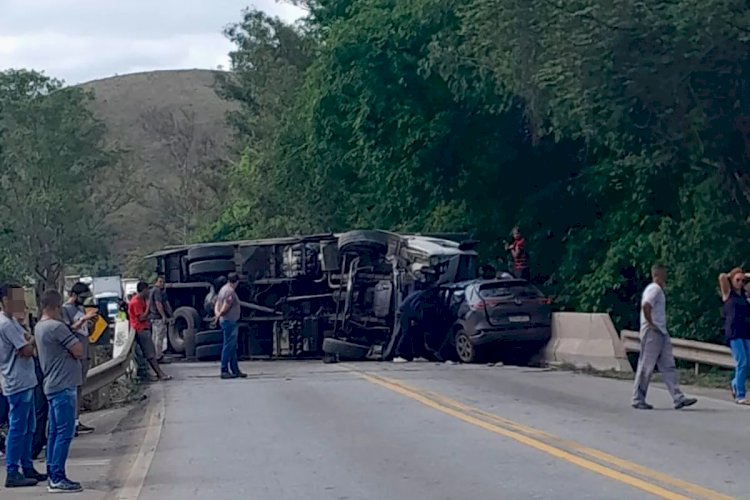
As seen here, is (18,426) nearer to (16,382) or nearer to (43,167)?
(16,382)

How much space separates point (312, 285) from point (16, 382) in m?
17.2

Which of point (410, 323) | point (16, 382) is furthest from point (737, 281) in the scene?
point (16, 382)

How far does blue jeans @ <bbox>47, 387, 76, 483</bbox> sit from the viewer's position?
38.2 ft

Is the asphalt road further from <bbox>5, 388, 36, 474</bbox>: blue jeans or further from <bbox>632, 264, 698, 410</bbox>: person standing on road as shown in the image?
<bbox>5, 388, 36, 474</bbox>: blue jeans

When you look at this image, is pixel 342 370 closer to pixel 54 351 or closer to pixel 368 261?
pixel 368 261

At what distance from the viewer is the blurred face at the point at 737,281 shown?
1761 cm

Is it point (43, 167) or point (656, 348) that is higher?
point (43, 167)

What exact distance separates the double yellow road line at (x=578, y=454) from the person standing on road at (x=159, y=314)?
34.1ft

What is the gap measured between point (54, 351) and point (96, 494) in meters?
1.34

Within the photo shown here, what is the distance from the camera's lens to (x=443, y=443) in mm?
13562

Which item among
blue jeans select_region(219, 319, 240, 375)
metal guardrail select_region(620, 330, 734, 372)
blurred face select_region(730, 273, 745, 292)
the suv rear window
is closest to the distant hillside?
the suv rear window

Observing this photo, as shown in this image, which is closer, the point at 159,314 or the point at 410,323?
the point at 410,323

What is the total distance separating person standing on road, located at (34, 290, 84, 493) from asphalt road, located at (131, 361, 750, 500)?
2.48ft

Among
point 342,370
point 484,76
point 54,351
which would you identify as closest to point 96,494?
point 54,351
